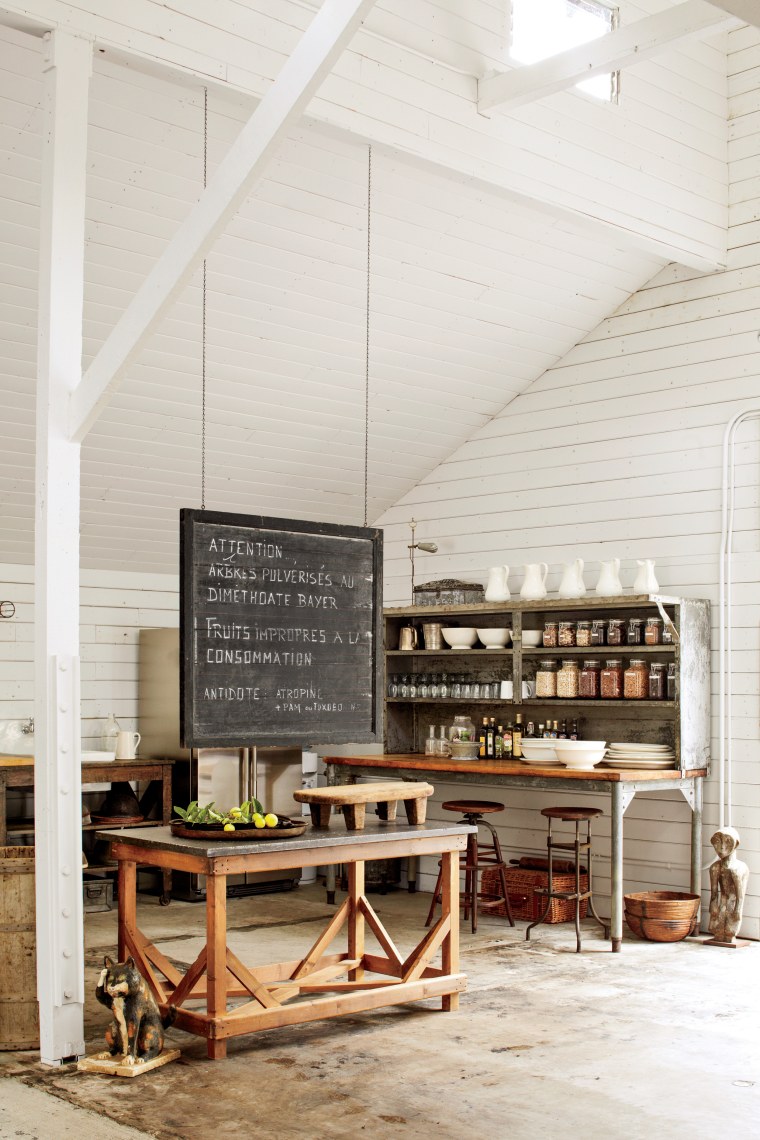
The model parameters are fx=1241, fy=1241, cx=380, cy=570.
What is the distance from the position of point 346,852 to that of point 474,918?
2217 millimetres

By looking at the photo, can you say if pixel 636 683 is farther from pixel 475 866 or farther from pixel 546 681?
pixel 475 866

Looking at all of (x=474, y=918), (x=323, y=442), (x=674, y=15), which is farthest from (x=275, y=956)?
(x=674, y=15)

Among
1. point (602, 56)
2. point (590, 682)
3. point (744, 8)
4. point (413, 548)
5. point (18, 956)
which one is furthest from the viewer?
point (413, 548)

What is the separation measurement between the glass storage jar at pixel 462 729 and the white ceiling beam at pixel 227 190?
12.0ft

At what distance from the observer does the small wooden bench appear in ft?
15.7

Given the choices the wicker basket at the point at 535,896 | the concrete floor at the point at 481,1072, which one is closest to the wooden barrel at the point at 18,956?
the concrete floor at the point at 481,1072

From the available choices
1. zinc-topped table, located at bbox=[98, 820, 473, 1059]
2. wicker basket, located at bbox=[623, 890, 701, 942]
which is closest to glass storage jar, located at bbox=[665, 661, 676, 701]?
wicker basket, located at bbox=[623, 890, 701, 942]

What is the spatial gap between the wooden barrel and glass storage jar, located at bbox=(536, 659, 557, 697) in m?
3.44

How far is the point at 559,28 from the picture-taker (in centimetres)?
619

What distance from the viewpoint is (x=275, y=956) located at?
590cm

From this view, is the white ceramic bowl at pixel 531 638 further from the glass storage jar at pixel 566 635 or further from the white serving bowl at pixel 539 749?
the white serving bowl at pixel 539 749

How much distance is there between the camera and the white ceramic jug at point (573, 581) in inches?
276

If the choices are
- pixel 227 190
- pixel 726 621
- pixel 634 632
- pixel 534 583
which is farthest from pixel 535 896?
pixel 227 190

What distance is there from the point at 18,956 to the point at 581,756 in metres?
3.14
